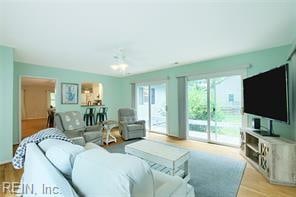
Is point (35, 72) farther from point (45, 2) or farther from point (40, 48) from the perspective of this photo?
point (45, 2)

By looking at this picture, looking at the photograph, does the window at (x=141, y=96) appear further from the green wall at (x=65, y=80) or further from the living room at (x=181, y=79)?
the green wall at (x=65, y=80)

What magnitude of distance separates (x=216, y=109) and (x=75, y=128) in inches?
151

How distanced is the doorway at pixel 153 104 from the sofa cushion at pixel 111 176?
5.01m

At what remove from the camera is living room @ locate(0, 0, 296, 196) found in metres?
1.99

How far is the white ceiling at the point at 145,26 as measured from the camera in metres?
2.00

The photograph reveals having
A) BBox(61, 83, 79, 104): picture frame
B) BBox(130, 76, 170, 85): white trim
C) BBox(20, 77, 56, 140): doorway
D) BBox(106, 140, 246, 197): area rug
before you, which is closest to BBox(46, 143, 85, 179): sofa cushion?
BBox(106, 140, 246, 197): area rug

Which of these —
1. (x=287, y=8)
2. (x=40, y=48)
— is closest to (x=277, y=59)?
(x=287, y=8)

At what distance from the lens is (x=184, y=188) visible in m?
1.56

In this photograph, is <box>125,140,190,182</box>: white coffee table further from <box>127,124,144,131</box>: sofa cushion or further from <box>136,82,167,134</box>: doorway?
<box>136,82,167,134</box>: doorway

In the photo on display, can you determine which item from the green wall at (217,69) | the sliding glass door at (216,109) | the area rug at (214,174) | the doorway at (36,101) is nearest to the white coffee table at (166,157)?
the area rug at (214,174)

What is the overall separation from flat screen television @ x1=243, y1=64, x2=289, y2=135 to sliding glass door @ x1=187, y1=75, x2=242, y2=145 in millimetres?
651

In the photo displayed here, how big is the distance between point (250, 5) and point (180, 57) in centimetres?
239

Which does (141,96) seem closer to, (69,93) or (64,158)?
(69,93)

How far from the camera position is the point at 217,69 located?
14.8 feet
